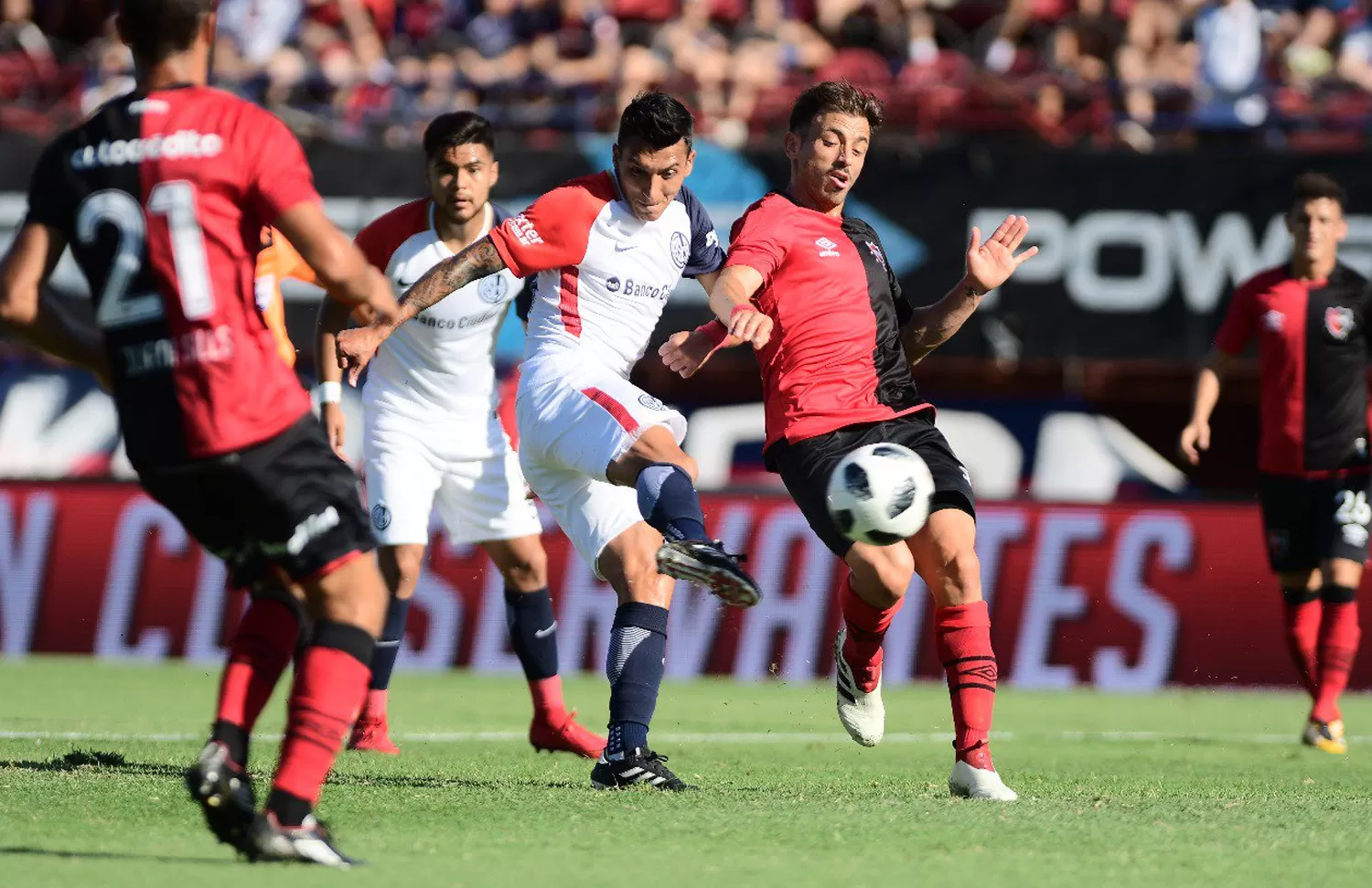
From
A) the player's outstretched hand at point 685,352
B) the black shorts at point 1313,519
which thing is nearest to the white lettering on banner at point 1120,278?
the black shorts at point 1313,519

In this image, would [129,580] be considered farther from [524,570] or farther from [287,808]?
[287,808]

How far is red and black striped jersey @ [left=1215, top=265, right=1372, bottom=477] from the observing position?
33.6 ft

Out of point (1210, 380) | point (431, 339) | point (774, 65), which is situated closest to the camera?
point (431, 339)

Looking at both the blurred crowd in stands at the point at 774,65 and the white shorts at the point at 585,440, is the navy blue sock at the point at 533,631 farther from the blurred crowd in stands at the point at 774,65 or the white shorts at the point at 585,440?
the blurred crowd in stands at the point at 774,65

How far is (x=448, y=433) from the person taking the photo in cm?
859

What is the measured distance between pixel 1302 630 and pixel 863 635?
4.02 metres

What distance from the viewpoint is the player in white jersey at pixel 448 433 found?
8.27 metres

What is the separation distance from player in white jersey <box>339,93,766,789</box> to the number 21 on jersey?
1.56 meters

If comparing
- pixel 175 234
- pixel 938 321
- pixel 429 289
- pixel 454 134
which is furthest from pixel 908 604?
pixel 175 234

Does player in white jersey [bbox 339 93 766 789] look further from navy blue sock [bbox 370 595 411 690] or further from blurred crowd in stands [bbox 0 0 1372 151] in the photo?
blurred crowd in stands [bbox 0 0 1372 151]

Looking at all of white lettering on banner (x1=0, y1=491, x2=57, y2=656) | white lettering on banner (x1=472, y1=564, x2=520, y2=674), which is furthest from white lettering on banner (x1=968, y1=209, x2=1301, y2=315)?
white lettering on banner (x1=0, y1=491, x2=57, y2=656)

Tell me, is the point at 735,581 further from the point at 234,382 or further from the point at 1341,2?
the point at 1341,2

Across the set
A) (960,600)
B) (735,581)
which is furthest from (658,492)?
(960,600)

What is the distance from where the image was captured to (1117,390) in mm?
16125
